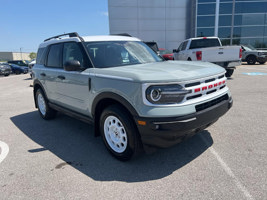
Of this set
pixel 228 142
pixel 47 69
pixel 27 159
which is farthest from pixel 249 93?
pixel 27 159

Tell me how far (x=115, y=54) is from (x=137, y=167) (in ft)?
6.49

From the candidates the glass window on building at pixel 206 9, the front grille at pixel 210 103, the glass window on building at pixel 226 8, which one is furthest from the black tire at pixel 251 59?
the front grille at pixel 210 103

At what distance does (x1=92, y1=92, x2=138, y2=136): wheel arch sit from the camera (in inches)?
107

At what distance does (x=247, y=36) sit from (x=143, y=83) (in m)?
33.3

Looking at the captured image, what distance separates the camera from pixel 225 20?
1163 inches

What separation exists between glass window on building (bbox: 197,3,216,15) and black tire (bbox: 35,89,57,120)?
29439 millimetres

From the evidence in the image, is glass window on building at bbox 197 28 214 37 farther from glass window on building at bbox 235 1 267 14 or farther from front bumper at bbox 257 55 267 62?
front bumper at bbox 257 55 267 62

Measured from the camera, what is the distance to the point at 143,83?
2518 millimetres

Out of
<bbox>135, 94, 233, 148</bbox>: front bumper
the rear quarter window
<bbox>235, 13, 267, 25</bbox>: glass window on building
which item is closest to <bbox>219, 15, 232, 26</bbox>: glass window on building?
<bbox>235, 13, 267, 25</bbox>: glass window on building

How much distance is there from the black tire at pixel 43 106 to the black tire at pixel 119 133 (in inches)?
98.0

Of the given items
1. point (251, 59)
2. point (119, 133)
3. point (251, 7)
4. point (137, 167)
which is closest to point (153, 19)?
point (251, 7)

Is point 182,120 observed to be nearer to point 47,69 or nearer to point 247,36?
point 47,69

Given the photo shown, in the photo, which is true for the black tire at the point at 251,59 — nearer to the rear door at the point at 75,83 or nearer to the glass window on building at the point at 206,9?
the glass window on building at the point at 206,9

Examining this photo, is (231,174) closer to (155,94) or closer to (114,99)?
(155,94)
